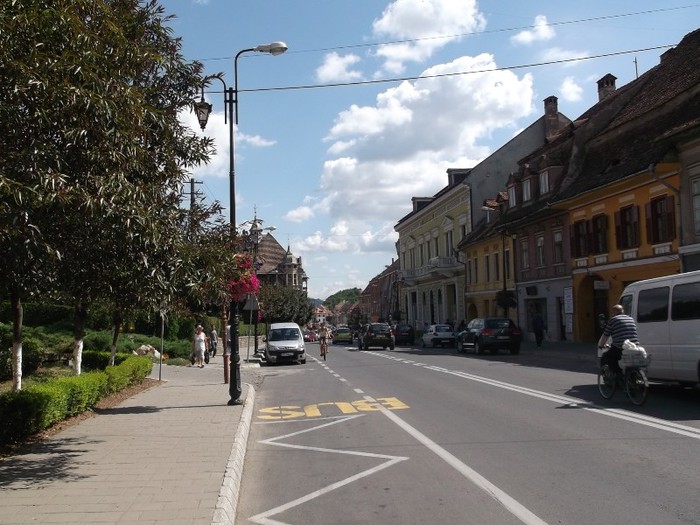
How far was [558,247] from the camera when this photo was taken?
124 ft

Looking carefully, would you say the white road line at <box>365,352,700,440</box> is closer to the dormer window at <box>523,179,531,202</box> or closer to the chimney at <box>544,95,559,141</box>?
the dormer window at <box>523,179,531,202</box>

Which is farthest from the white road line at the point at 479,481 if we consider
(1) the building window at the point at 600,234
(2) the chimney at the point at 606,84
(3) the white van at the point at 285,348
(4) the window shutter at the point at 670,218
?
(2) the chimney at the point at 606,84

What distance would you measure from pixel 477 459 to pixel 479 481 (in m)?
1.13

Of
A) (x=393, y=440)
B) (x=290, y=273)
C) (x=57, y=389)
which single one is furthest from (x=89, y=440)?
(x=290, y=273)

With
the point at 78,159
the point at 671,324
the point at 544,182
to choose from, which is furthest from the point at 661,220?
the point at 78,159

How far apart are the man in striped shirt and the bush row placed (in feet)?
31.8

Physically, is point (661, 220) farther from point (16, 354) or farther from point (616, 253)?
point (16, 354)

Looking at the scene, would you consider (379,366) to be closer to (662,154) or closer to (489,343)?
(489,343)

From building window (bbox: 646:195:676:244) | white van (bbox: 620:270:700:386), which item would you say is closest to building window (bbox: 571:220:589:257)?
building window (bbox: 646:195:676:244)

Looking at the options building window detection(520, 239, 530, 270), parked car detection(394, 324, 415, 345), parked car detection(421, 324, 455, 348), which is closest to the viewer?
building window detection(520, 239, 530, 270)

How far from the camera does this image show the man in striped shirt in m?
13.0

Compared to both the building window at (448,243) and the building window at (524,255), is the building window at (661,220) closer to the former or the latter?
the building window at (524,255)

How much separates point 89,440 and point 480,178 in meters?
47.0

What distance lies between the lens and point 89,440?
10.3 m
